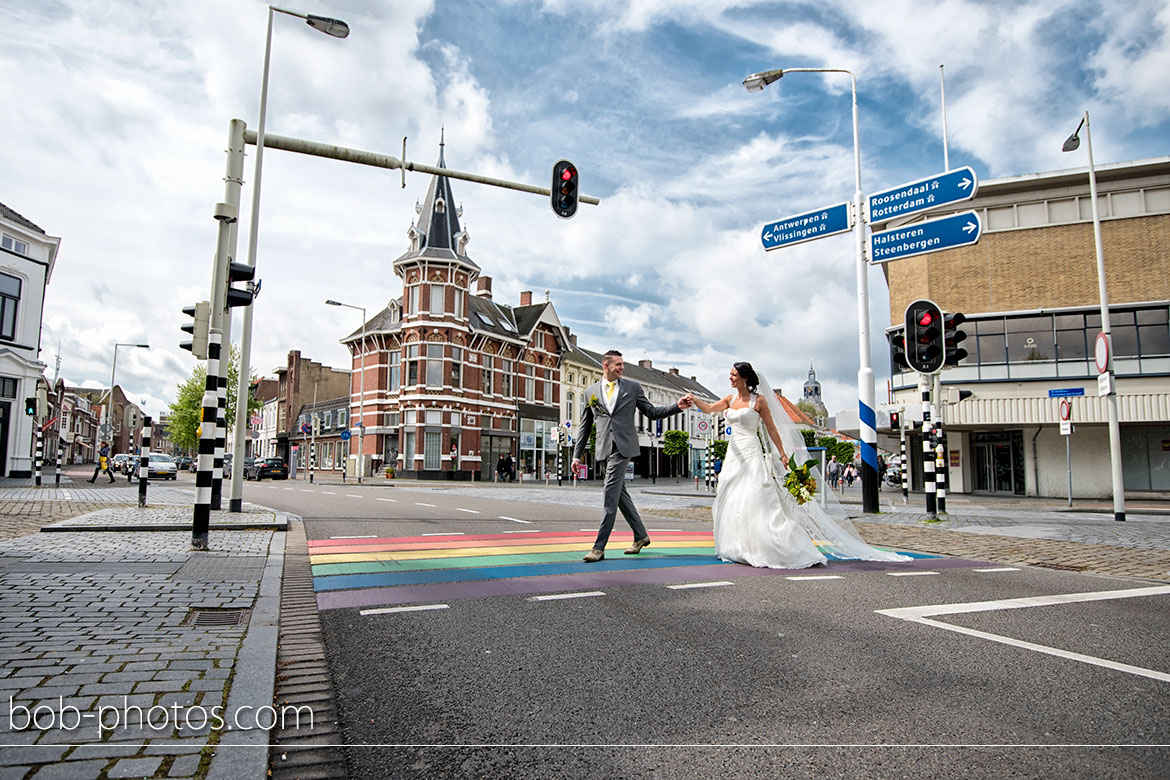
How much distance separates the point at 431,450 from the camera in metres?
42.6

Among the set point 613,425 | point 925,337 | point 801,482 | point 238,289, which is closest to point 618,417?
point 613,425

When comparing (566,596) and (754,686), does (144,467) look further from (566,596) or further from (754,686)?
(754,686)

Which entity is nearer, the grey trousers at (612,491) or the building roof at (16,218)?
the grey trousers at (612,491)

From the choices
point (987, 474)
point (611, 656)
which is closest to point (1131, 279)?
point (987, 474)

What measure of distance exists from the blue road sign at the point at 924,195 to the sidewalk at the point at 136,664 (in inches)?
476

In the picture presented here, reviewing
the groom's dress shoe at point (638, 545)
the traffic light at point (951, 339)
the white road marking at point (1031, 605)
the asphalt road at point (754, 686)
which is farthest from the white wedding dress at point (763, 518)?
the traffic light at point (951, 339)

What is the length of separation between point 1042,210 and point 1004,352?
5610mm

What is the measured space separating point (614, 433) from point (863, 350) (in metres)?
9.01

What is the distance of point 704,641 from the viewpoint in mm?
3932

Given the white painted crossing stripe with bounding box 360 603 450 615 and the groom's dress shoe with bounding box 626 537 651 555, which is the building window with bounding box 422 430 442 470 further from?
the white painted crossing stripe with bounding box 360 603 450 615

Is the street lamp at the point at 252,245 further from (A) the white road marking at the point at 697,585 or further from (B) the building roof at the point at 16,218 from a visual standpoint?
(B) the building roof at the point at 16,218

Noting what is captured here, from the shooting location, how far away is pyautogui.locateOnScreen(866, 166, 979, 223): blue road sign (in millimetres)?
12328

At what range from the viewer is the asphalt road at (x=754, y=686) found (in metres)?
2.43

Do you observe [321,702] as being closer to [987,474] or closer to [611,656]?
[611,656]
